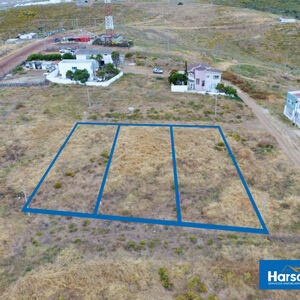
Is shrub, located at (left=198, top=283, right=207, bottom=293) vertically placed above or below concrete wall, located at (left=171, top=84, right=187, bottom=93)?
below

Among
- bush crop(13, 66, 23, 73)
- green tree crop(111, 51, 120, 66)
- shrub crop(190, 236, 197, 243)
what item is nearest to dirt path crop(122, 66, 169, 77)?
green tree crop(111, 51, 120, 66)

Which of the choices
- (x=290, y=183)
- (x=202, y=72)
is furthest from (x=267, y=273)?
(x=202, y=72)

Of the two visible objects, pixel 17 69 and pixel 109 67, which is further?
pixel 17 69

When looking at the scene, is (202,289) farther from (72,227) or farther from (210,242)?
(72,227)

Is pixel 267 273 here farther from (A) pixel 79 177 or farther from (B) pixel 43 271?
(A) pixel 79 177

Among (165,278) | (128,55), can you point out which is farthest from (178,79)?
(165,278)

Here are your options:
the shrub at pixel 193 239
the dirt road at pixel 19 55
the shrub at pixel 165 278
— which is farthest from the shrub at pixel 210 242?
the dirt road at pixel 19 55

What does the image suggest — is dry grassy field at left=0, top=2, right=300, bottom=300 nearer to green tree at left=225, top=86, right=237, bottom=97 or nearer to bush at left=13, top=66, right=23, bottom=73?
green tree at left=225, top=86, right=237, bottom=97
